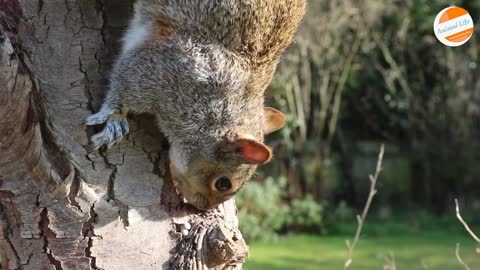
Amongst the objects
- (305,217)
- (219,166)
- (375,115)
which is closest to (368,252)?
(305,217)

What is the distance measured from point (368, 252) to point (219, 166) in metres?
4.92

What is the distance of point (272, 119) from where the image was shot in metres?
2.37

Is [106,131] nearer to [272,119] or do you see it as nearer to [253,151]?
[253,151]

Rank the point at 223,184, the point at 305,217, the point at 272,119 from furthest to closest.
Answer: the point at 305,217
the point at 272,119
the point at 223,184

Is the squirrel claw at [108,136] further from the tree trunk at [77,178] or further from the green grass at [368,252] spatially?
the green grass at [368,252]

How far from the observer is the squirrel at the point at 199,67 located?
6.58ft

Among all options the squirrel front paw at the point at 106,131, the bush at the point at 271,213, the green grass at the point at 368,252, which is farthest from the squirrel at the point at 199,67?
the bush at the point at 271,213

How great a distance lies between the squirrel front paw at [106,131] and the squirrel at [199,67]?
0.12 m

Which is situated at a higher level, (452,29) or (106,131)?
(452,29)

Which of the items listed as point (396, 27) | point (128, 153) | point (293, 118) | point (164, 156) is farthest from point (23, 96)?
point (396, 27)

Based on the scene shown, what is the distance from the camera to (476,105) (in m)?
8.59

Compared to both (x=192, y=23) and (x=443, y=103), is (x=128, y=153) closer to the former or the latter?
(x=192, y=23)

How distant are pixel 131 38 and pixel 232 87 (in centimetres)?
32

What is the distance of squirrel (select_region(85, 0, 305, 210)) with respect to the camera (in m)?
2.01
